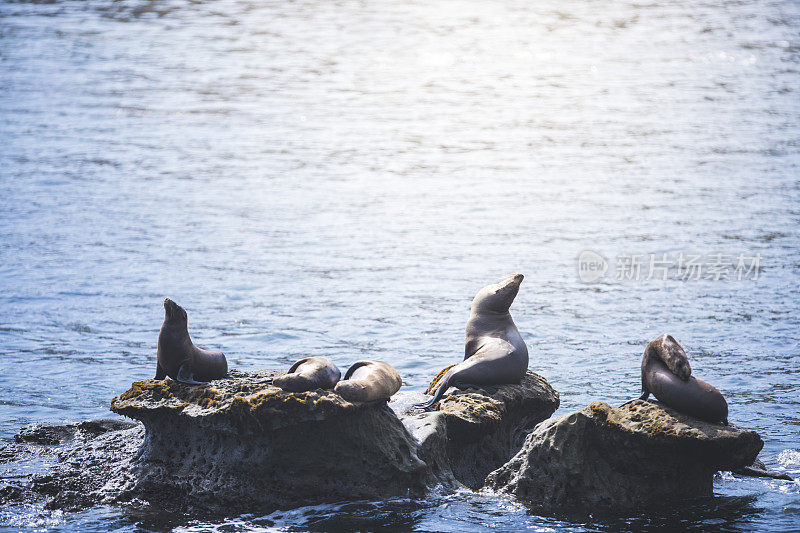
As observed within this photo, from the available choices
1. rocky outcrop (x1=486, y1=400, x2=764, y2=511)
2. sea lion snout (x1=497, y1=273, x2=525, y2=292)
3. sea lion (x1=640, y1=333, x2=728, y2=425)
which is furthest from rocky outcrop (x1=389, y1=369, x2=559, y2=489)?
sea lion (x1=640, y1=333, x2=728, y2=425)

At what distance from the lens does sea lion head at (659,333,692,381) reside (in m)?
7.12

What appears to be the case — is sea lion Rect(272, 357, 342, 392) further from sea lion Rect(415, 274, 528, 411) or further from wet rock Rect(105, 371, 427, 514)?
sea lion Rect(415, 274, 528, 411)

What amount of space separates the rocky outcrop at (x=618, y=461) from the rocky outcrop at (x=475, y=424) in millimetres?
655

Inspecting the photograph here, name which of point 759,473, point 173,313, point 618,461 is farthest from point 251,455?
point 759,473

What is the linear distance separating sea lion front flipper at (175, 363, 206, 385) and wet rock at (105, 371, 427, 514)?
0.15 ft

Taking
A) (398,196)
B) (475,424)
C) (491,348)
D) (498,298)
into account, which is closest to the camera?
(475,424)

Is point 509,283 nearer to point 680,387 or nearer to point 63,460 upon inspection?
point 680,387

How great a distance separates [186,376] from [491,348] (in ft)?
8.90

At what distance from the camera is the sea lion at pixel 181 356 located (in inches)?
293

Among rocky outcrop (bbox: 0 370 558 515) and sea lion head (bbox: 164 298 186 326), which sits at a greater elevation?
sea lion head (bbox: 164 298 186 326)

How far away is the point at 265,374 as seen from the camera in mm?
7574

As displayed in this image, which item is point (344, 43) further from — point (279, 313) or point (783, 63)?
point (279, 313)
